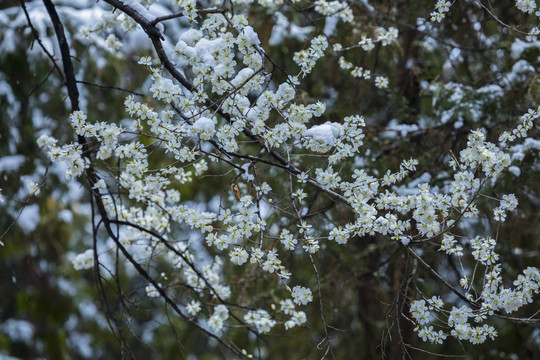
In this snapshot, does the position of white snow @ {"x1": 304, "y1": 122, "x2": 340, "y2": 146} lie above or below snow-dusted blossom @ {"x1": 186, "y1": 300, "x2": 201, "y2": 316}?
above

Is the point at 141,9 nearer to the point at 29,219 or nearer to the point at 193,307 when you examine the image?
the point at 193,307


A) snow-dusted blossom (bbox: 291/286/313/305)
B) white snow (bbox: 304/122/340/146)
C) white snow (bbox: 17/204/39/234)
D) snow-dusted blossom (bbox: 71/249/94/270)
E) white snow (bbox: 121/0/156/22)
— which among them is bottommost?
snow-dusted blossom (bbox: 291/286/313/305)

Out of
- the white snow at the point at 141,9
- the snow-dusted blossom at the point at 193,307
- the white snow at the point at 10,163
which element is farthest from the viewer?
the white snow at the point at 10,163

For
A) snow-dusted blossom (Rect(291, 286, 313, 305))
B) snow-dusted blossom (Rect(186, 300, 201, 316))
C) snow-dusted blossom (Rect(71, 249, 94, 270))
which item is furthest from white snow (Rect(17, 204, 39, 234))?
snow-dusted blossom (Rect(291, 286, 313, 305))

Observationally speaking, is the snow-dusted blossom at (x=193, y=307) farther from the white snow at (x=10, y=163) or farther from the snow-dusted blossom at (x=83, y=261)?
the white snow at (x=10, y=163)

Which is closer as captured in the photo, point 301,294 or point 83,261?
point 301,294

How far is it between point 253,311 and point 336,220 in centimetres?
86

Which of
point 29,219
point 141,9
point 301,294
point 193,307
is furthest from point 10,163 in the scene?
point 301,294

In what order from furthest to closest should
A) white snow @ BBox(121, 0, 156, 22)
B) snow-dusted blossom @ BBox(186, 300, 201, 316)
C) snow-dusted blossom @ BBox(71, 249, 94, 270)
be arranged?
1. snow-dusted blossom @ BBox(71, 249, 94, 270)
2. snow-dusted blossom @ BBox(186, 300, 201, 316)
3. white snow @ BBox(121, 0, 156, 22)

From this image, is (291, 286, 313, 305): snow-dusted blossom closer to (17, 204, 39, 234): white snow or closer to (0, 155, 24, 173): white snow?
(0, 155, 24, 173): white snow

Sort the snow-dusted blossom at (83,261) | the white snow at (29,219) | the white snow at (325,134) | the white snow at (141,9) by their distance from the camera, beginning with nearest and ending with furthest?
the white snow at (325,134)
the white snow at (141,9)
the snow-dusted blossom at (83,261)
the white snow at (29,219)

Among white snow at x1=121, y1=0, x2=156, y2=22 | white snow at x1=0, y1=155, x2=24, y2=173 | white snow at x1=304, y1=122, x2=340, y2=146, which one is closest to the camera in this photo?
white snow at x1=304, y1=122, x2=340, y2=146

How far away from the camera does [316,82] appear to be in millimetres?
4844

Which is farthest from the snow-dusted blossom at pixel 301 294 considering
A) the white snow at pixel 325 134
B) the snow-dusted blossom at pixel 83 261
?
the snow-dusted blossom at pixel 83 261
